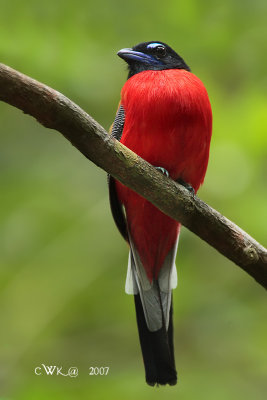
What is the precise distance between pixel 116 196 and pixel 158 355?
1.25 meters

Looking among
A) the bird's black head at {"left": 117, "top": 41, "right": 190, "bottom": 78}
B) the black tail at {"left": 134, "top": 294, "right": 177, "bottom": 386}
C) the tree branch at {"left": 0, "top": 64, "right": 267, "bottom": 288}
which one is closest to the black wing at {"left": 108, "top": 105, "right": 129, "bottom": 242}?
the bird's black head at {"left": 117, "top": 41, "right": 190, "bottom": 78}

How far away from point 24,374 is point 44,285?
2.83 ft

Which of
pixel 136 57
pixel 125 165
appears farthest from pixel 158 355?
pixel 136 57

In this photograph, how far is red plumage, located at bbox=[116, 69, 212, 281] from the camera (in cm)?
458

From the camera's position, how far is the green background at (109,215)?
5383 mm

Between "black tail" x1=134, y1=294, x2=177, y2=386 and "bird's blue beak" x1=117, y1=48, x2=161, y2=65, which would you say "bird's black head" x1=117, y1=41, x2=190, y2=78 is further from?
"black tail" x1=134, y1=294, x2=177, y2=386

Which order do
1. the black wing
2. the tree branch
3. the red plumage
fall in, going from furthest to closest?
1. the black wing
2. the red plumage
3. the tree branch

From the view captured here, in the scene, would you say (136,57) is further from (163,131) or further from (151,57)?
(163,131)

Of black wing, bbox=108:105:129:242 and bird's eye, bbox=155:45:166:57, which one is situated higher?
bird's eye, bbox=155:45:166:57

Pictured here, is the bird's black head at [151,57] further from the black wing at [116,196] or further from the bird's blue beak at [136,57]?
the black wing at [116,196]

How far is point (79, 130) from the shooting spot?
339 centimetres

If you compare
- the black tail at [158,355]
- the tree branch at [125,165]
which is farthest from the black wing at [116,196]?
the tree branch at [125,165]

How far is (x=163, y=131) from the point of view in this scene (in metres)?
4.57

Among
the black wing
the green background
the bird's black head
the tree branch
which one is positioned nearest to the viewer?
the tree branch
